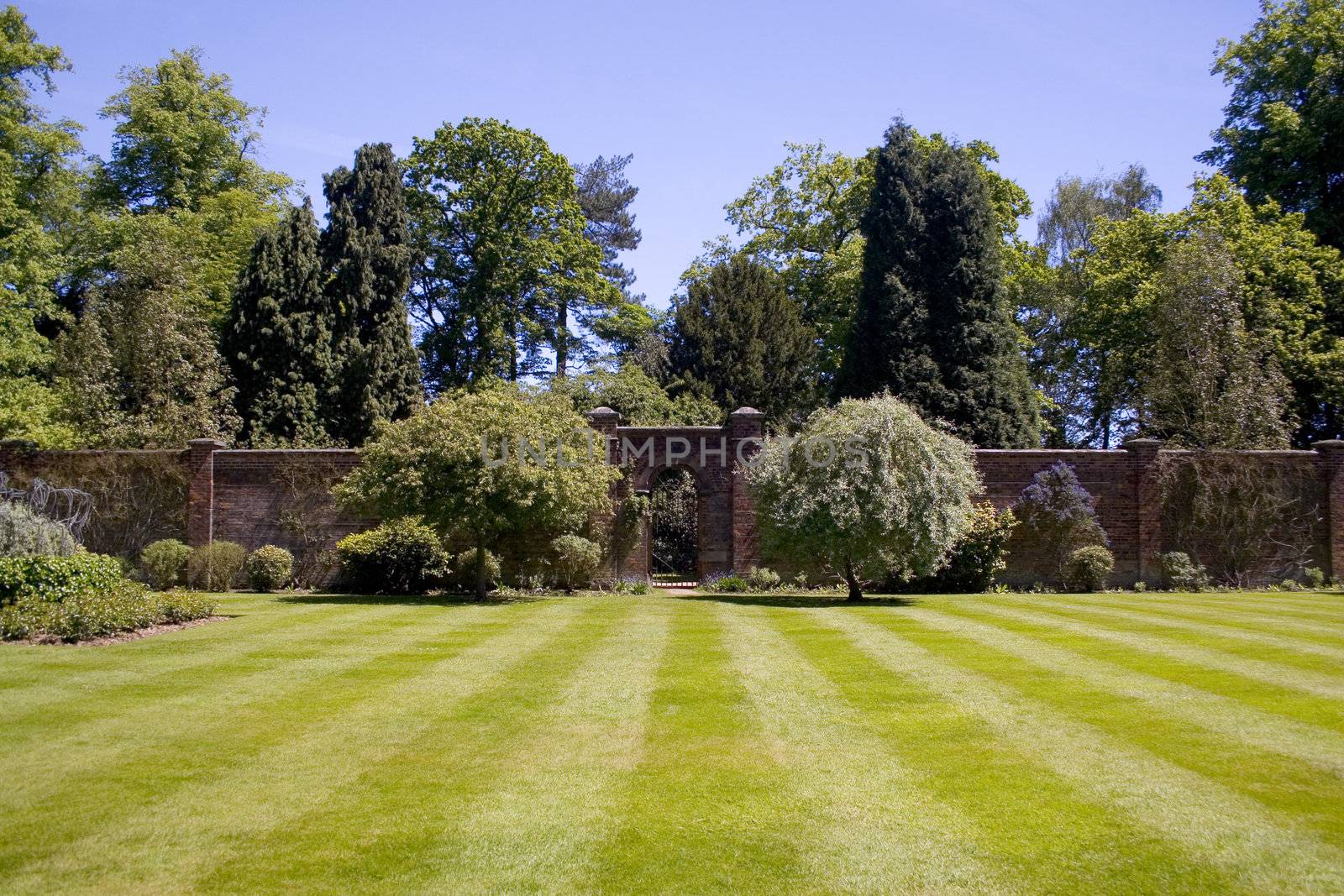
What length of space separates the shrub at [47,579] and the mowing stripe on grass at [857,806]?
9547 millimetres

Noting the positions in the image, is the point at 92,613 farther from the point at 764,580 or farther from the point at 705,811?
the point at 764,580

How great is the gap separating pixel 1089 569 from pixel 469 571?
12511 millimetres

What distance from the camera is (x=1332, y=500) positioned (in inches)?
886

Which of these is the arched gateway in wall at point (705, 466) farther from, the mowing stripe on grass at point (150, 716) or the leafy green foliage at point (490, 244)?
the leafy green foliage at point (490, 244)

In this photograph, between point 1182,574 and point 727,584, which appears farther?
point 1182,574

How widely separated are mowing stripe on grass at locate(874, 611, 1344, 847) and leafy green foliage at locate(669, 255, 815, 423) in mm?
22283

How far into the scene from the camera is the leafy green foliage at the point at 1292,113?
3061cm

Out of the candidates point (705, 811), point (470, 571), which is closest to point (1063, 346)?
point (470, 571)

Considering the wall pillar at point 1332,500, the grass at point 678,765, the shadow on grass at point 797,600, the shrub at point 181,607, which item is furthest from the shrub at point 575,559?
the wall pillar at point 1332,500

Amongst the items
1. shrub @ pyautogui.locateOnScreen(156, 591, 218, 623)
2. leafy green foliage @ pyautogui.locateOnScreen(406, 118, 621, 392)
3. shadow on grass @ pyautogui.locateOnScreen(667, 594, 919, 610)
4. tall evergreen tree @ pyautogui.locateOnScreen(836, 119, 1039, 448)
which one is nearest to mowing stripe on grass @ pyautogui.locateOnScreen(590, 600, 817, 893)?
shrub @ pyautogui.locateOnScreen(156, 591, 218, 623)

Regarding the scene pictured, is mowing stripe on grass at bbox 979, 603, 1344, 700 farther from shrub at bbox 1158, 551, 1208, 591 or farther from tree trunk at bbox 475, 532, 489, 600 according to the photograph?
tree trunk at bbox 475, 532, 489, 600

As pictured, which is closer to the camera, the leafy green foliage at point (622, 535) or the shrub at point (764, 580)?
the shrub at point (764, 580)

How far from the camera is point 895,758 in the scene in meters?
7.68

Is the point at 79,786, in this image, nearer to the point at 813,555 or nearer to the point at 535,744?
the point at 535,744
